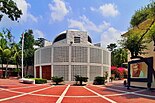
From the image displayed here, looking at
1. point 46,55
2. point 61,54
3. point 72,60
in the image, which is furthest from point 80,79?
point 46,55

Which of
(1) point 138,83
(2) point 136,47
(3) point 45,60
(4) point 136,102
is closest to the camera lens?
(4) point 136,102

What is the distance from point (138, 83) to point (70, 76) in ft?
32.3

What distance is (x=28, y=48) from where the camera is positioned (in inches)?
2283

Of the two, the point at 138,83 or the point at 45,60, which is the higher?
the point at 45,60

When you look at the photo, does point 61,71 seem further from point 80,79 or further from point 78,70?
point 80,79

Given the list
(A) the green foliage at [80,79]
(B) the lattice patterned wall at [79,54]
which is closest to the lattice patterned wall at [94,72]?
(B) the lattice patterned wall at [79,54]

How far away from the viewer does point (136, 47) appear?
19500mm

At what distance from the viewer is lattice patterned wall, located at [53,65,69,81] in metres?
30.2

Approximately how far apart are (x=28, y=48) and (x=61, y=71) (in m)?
29.7

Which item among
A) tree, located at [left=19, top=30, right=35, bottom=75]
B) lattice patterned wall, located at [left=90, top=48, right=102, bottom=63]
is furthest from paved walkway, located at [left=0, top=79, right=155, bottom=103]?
tree, located at [left=19, top=30, right=35, bottom=75]

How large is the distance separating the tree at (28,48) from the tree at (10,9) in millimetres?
29113

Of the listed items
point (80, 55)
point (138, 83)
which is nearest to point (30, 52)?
point (80, 55)

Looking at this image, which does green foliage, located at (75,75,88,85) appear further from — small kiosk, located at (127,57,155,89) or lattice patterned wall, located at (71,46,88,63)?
small kiosk, located at (127,57,155,89)

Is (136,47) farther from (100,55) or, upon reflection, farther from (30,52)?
(30,52)
